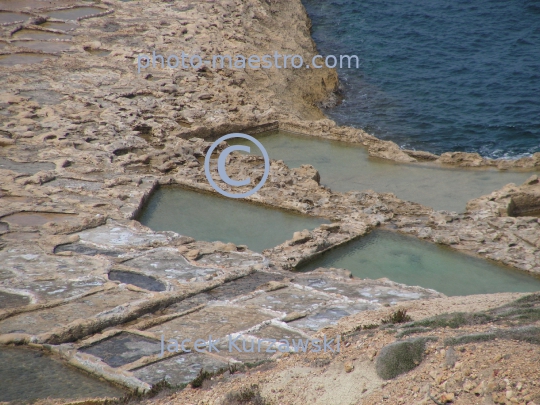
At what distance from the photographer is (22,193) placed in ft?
40.4

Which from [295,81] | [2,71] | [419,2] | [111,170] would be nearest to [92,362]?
[111,170]

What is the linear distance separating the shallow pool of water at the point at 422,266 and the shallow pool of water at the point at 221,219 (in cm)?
127

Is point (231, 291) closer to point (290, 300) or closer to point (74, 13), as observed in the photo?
point (290, 300)

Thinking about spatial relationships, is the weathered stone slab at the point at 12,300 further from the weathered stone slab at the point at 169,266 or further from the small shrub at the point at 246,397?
the small shrub at the point at 246,397

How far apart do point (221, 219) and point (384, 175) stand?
15.8 ft

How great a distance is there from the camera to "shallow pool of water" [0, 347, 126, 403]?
21.4 feet

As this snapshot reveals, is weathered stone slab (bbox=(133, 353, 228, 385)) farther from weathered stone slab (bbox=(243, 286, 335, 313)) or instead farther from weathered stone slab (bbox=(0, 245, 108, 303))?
weathered stone slab (bbox=(0, 245, 108, 303))

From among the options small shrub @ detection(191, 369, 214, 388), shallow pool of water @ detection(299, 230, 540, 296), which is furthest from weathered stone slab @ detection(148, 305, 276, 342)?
shallow pool of water @ detection(299, 230, 540, 296)

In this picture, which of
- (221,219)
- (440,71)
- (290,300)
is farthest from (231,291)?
(440,71)

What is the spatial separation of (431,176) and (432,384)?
1085 centimetres

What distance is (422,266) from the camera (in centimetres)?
1124

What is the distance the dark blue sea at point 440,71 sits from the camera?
20.6 metres

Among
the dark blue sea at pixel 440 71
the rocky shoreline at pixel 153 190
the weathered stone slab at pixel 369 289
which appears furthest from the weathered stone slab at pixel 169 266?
the dark blue sea at pixel 440 71

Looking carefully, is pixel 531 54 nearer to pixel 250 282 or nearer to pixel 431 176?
pixel 431 176
